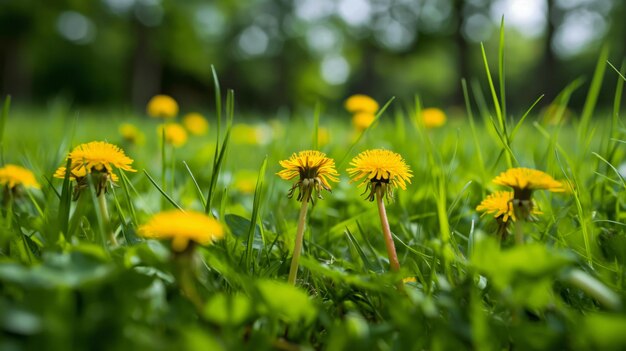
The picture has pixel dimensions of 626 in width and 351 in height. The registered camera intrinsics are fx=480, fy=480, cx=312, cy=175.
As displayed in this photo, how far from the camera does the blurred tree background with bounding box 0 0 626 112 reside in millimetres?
12398

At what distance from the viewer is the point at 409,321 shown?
0.54 m

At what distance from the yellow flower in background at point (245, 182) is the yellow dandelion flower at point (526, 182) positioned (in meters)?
0.84

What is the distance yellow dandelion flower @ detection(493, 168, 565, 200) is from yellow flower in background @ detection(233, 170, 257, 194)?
0.84m

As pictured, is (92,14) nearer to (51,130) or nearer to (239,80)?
(239,80)

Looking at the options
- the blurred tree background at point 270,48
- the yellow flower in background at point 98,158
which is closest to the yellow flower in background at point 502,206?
the yellow flower in background at point 98,158

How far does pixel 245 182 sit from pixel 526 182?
35.2 inches

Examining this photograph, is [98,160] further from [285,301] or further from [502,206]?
[502,206]

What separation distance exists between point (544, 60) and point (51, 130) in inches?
378

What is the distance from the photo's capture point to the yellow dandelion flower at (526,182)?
66cm

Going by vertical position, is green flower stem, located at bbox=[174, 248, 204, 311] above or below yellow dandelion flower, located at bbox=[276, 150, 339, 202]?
below

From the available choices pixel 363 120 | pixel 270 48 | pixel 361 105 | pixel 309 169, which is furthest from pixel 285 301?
pixel 270 48

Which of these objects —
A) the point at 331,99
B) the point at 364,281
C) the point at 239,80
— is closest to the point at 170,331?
the point at 364,281

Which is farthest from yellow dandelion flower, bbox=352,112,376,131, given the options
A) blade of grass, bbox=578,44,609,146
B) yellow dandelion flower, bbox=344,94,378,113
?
blade of grass, bbox=578,44,609,146

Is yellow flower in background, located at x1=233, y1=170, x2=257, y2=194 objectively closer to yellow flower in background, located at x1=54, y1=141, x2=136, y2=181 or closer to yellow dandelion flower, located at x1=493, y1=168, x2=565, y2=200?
yellow flower in background, located at x1=54, y1=141, x2=136, y2=181
